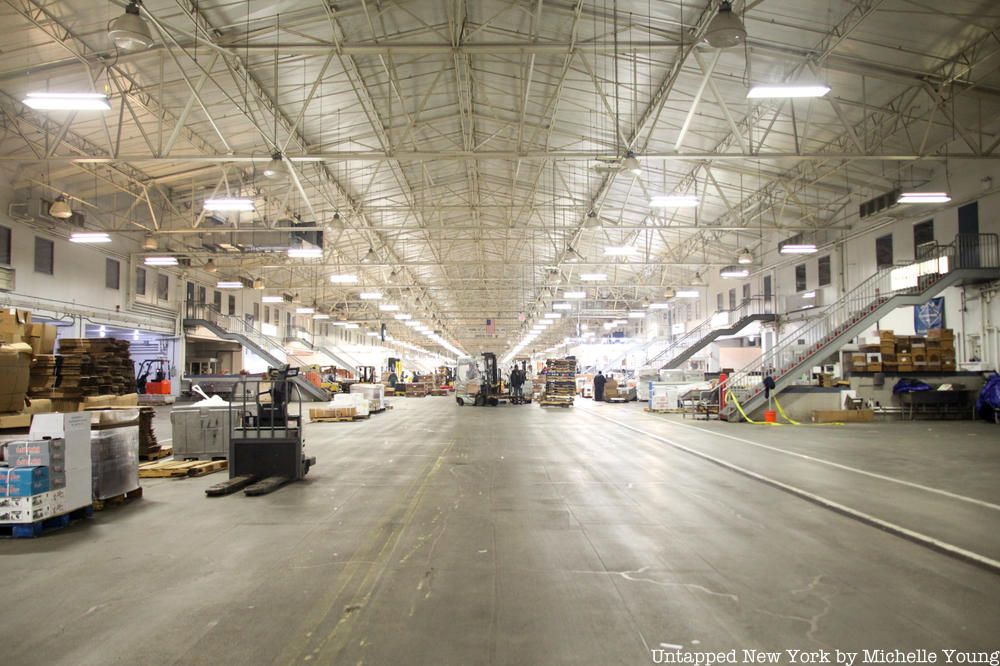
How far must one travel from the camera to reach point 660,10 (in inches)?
569

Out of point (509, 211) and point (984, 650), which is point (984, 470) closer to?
point (984, 650)

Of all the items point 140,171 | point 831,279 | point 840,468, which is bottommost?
point 840,468

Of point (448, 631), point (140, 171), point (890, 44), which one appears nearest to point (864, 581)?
point (448, 631)

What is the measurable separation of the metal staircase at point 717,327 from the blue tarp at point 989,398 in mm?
12825

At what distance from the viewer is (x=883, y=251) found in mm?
24984

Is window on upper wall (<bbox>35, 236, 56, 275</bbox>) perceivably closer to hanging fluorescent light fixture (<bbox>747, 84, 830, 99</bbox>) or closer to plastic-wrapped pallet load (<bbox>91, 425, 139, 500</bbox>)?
plastic-wrapped pallet load (<bbox>91, 425, 139, 500</bbox>)

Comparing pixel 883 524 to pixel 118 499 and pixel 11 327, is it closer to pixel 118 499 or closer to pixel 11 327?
pixel 118 499

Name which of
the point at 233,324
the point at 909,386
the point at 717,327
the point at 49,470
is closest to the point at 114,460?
the point at 49,470

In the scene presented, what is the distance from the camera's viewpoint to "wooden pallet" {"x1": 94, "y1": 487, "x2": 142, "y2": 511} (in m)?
7.97

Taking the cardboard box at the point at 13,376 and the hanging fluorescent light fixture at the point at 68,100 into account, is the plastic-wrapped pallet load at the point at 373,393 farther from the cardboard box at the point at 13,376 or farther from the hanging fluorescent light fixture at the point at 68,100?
the cardboard box at the point at 13,376

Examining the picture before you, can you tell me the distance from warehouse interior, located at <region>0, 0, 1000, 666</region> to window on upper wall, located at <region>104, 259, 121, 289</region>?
1.49 feet

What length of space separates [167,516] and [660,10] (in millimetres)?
14643

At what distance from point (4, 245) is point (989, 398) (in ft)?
111

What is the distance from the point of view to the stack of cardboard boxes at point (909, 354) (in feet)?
71.1
